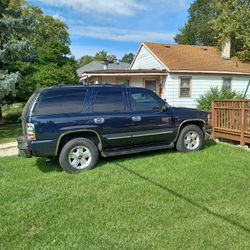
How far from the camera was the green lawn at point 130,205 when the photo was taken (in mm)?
3910

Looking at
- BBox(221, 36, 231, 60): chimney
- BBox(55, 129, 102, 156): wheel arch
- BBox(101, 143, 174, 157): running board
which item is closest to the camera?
BBox(55, 129, 102, 156): wheel arch

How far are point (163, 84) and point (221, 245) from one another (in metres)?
16.0

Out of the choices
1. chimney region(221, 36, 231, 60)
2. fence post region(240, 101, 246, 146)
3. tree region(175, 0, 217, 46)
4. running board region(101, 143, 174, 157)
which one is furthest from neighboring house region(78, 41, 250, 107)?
tree region(175, 0, 217, 46)

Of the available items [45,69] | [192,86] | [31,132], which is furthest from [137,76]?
[31,132]

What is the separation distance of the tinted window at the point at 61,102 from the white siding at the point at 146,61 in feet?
42.3

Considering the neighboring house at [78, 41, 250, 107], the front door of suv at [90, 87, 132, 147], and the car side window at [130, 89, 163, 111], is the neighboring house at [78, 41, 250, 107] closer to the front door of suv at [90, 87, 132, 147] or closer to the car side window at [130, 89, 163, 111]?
the car side window at [130, 89, 163, 111]

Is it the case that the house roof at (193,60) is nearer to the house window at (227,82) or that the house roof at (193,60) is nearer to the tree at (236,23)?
the house window at (227,82)

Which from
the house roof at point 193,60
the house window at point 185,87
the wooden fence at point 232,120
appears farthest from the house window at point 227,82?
the wooden fence at point 232,120

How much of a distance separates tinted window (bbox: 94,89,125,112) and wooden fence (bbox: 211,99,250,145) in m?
3.79

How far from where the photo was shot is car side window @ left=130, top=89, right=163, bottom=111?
25.4 feet

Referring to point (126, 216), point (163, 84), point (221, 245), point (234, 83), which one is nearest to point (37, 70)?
point (163, 84)

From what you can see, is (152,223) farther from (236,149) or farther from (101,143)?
(236,149)

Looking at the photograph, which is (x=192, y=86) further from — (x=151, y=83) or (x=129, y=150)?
(x=129, y=150)

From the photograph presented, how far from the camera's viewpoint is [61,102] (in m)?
6.90
